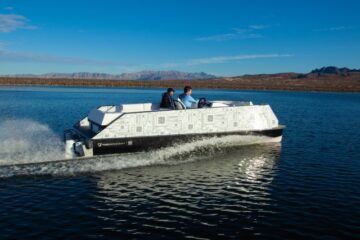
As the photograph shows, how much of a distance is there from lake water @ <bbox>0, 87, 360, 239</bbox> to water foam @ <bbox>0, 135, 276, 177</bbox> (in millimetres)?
53

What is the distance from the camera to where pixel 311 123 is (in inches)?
1529

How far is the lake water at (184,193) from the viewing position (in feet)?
38.8

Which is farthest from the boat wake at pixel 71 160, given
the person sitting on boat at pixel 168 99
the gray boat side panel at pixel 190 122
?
the person sitting on boat at pixel 168 99

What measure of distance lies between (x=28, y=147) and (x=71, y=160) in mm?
3712

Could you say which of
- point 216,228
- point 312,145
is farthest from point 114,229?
point 312,145

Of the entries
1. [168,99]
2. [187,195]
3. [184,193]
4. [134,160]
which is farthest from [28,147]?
[187,195]

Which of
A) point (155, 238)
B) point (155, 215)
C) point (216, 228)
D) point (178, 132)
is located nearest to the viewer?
point (155, 238)

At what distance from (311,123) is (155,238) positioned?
31.3 m

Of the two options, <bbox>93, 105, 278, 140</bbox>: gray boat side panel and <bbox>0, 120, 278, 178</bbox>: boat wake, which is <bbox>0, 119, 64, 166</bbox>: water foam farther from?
<bbox>93, 105, 278, 140</bbox>: gray boat side panel

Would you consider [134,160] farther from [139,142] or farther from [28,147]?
[28,147]

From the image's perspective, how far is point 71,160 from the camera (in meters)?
19.0

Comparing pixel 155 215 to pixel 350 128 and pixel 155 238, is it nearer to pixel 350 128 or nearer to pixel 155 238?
pixel 155 238

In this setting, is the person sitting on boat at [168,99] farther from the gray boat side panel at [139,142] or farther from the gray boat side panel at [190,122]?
the gray boat side panel at [139,142]

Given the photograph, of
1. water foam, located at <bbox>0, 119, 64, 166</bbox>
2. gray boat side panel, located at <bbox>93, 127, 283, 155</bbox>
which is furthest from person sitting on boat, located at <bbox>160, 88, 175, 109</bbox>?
water foam, located at <bbox>0, 119, 64, 166</bbox>
